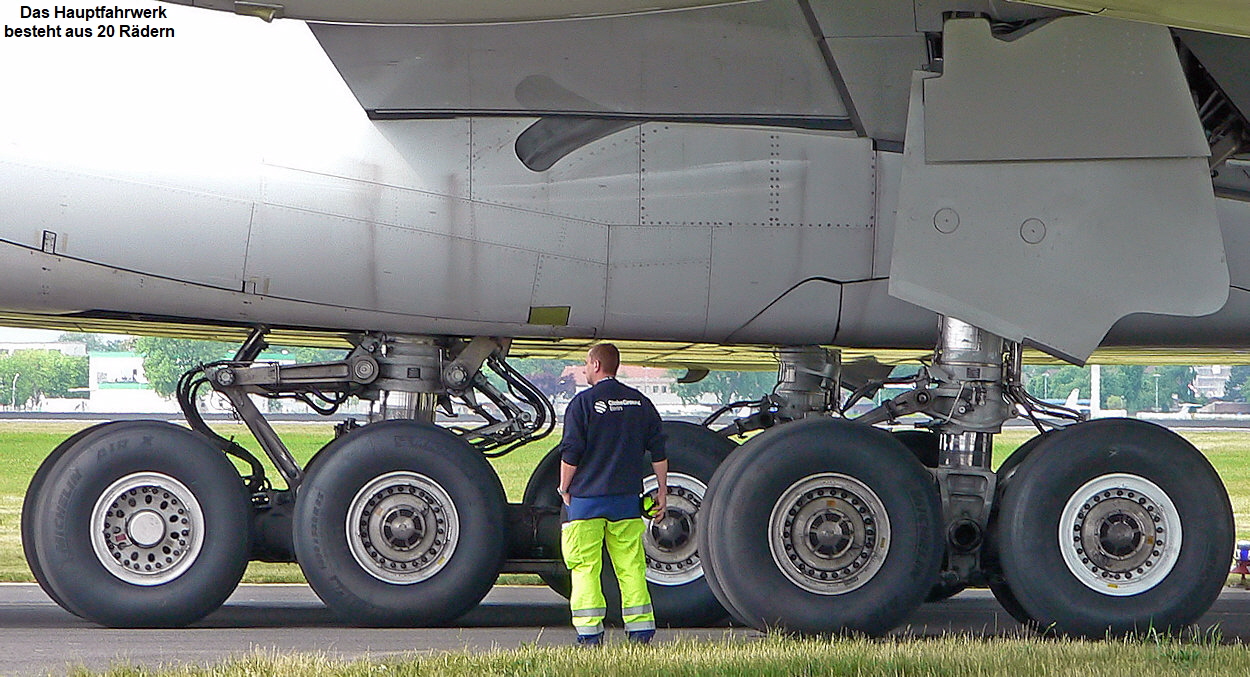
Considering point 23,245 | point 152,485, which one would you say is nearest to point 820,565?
point 152,485

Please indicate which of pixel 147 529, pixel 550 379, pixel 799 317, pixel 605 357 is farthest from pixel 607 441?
pixel 550 379

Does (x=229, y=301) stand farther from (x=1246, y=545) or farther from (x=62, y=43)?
(x=1246, y=545)

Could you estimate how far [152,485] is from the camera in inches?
315

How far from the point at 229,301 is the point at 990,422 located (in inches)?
167

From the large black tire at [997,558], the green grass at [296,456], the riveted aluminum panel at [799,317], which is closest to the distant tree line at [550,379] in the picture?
the green grass at [296,456]

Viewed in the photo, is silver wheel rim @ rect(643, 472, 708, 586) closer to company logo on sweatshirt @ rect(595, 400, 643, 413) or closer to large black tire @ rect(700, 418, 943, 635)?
large black tire @ rect(700, 418, 943, 635)

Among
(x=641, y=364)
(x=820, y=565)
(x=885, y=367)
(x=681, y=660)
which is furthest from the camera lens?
(x=641, y=364)

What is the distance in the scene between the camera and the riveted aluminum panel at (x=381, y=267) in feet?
26.1

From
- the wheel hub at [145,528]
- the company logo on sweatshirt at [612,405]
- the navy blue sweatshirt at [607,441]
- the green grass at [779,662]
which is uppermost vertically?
the company logo on sweatshirt at [612,405]

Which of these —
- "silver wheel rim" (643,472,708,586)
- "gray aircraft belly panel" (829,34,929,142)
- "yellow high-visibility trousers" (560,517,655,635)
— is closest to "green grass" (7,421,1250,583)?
"silver wheel rim" (643,472,708,586)

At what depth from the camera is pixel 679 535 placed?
841 cm

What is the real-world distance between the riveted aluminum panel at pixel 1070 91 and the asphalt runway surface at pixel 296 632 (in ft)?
8.22

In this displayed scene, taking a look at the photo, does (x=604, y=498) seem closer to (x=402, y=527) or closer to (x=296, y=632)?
(x=402, y=527)

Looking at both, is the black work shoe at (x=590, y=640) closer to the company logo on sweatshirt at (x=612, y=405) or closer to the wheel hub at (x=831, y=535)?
the company logo on sweatshirt at (x=612, y=405)
